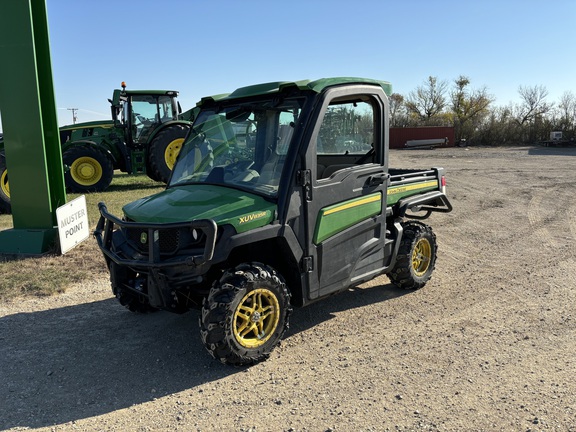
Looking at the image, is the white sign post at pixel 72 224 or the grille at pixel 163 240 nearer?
the grille at pixel 163 240

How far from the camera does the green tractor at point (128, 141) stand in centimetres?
1304

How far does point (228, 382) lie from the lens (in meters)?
3.54

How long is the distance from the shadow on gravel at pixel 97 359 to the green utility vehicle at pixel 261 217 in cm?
33

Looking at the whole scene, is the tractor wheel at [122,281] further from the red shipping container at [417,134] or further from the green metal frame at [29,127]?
the red shipping container at [417,134]

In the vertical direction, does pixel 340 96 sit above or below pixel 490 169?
above

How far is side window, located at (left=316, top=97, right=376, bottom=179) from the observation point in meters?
4.43

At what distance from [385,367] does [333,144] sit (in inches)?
83.7

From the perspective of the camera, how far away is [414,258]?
5477 mm

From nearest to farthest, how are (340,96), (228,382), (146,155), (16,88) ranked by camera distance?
(228,382) < (340,96) < (16,88) < (146,155)

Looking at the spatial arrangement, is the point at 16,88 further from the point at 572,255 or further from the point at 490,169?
the point at 490,169

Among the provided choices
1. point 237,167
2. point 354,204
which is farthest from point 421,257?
point 237,167

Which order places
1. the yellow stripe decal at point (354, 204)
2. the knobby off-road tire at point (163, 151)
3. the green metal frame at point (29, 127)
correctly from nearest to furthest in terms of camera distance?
1. the yellow stripe decal at point (354, 204)
2. the green metal frame at point (29, 127)
3. the knobby off-road tire at point (163, 151)

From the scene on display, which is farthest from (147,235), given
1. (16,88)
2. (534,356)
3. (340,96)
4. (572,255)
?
(572,255)

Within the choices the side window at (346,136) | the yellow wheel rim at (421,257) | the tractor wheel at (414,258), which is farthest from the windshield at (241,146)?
the yellow wheel rim at (421,257)
